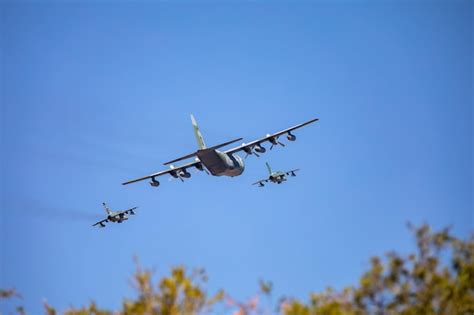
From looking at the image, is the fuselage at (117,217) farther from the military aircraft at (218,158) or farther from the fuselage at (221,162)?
the fuselage at (221,162)

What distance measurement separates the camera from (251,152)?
57.7 m

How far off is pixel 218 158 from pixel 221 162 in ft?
2.78

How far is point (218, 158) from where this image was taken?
5434cm

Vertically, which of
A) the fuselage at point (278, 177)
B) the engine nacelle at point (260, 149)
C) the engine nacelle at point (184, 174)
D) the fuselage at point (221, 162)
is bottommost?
the fuselage at point (221, 162)

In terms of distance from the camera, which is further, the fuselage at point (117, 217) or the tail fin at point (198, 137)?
the fuselage at point (117, 217)

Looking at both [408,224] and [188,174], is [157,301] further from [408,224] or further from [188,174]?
[188,174]

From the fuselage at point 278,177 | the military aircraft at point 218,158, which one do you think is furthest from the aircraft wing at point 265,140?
the fuselage at point 278,177

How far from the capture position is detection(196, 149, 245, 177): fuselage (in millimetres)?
53141

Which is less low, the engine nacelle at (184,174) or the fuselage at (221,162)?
the engine nacelle at (184,174)

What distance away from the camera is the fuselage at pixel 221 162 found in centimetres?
5314

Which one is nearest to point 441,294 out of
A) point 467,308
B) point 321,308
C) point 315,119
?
point 467,308

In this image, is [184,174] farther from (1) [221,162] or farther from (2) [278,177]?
(2) [278,177]

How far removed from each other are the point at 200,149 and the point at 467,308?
29.0m

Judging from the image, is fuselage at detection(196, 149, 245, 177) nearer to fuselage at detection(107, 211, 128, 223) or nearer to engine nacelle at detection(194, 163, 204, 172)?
engine nacelle at detection(194, 163, 204, 172)
